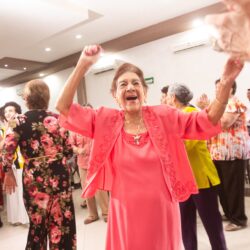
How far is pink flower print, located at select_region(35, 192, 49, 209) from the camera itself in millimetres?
2275

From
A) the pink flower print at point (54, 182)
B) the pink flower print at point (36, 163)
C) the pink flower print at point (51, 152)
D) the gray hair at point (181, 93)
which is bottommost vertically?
the pink flower print at point (54, 182)

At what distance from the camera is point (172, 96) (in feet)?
8.36

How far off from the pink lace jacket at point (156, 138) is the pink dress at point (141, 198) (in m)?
0.03

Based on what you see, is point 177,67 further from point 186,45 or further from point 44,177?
point 44,177

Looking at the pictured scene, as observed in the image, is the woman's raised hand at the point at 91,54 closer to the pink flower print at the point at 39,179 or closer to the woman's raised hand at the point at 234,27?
the woman's raised hand at the point at 234,27

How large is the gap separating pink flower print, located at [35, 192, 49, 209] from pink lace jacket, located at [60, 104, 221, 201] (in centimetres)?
97

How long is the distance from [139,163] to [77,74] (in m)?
0.45

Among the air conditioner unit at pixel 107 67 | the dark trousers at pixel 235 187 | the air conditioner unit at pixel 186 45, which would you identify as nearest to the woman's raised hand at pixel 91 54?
the dark trousers at pixel 235 187

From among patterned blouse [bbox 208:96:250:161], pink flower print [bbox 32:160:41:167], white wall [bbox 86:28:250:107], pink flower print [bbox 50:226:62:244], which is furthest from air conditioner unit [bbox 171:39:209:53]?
pink flower print [bbox 50:226:62:244]

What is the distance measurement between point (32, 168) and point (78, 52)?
17.1 feet

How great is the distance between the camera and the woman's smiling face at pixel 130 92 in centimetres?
146

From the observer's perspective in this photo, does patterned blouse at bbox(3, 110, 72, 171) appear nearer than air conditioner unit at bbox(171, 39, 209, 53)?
Yes

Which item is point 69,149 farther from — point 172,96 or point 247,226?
point 247,226

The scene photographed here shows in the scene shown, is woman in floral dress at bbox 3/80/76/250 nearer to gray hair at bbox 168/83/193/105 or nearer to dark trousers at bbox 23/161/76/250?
dark trousers at bbox 23/161/76/250
